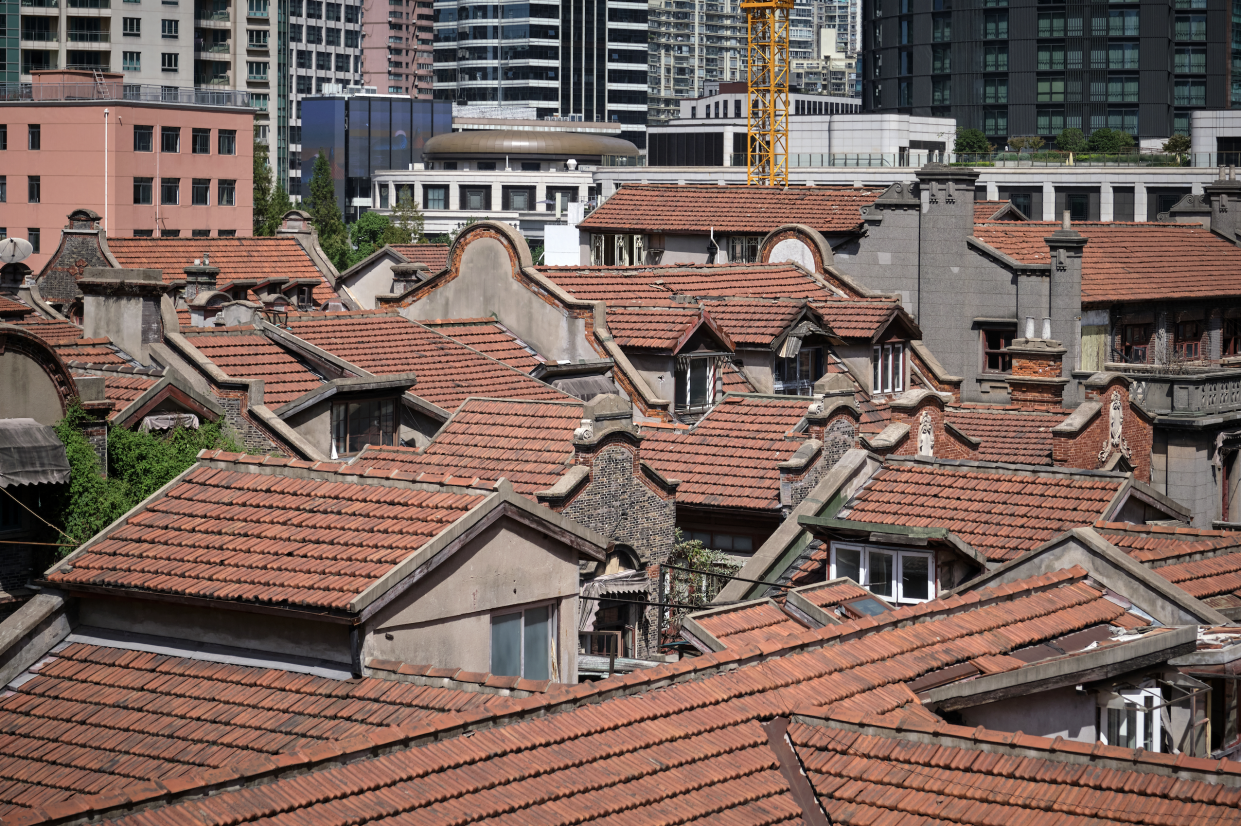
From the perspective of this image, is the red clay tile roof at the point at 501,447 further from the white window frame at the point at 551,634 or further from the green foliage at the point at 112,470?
the white window frame at the point at 551,634

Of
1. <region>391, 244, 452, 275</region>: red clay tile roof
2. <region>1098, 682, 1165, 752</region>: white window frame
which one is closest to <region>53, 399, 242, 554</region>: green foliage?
<region>1098, 682, 1165, 752</region>: white window frame

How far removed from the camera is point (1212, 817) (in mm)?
13242

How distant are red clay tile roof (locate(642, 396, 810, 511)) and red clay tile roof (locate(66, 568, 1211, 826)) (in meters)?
14.6

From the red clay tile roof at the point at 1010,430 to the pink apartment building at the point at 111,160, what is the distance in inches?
3085

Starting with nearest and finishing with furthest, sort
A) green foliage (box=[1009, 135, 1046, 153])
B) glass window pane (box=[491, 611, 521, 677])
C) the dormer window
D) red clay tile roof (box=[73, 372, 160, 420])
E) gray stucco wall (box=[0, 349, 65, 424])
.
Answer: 1. glass window pane (box=[491, 611, 521, 677])
2. gray stucco wall (box=[0, 349, 65, 424])
3. red clay tile roof (box=[73, 372, 160, 420])
4. the dormer window
5. green foliage (box=[1009, 135, 1046, 153])

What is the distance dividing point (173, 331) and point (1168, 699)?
21305mm

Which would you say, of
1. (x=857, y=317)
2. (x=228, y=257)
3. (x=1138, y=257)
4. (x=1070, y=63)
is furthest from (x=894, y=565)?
(x=1070, y=63)

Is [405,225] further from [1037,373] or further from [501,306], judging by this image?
[1037,373]

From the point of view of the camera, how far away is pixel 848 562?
81.7 feet

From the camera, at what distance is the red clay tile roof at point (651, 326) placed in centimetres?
3972

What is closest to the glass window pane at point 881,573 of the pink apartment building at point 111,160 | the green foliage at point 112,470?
the green foliage at point 112,470

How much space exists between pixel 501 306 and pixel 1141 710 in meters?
27.6

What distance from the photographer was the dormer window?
33.5m

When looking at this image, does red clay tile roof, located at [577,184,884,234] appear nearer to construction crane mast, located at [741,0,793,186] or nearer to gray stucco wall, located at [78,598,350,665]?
gray stucco wall, located at [78,598,350,665]
